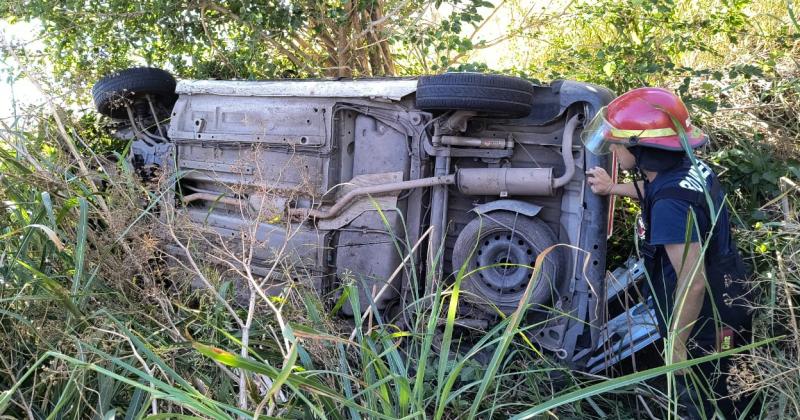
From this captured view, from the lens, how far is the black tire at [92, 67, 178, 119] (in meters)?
5.89

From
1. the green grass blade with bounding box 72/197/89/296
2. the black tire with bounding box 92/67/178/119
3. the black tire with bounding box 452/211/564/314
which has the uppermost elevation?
the black tire with bounding box 92/67/178/119

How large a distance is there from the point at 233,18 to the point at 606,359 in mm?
5047

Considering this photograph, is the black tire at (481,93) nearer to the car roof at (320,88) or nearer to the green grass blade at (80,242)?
the car roof at (320,88)

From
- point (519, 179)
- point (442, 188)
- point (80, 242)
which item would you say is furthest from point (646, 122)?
point (80, 242)

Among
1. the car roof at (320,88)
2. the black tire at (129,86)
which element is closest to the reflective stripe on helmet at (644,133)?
the car roof at (320,88)

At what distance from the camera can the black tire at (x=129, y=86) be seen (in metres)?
5.89

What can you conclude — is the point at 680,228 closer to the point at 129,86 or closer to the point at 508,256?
the point at 508,256

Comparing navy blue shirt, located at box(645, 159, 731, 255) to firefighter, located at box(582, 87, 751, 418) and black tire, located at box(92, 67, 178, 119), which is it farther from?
black tire, located at box(92, 67, 178, 119)

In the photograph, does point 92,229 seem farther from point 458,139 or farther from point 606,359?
point 606,359

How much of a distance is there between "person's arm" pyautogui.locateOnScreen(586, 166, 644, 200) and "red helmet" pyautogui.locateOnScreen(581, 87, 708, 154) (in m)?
0.37

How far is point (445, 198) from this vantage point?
14.8ft

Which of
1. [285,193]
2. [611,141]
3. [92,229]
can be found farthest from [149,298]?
[611,141]

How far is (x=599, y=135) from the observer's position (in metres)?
3.64

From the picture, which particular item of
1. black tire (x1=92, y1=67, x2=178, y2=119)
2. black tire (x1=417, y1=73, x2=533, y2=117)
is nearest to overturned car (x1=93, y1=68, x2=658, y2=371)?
black tire (x1=417, y1=73, x2=533, y2=117)
